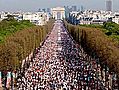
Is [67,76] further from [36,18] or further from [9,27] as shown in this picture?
[36,18]

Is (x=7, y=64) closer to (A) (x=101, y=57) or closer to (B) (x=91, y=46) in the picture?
(A) (x=101, y=57)

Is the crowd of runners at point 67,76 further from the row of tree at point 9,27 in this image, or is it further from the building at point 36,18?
the building at point 36,18

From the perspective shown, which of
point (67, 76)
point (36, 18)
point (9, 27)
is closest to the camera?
point (67, 76)

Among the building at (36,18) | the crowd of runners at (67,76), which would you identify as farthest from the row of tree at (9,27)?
the building at (36,18)

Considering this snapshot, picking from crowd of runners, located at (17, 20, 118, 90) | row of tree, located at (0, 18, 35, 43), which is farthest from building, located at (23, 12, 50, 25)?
crowd of runners, located at (17, 20, 118, 90)

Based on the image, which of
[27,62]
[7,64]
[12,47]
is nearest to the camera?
[7,64]

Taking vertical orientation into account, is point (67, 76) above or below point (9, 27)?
above

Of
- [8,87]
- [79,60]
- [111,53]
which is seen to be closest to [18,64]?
[8,87]

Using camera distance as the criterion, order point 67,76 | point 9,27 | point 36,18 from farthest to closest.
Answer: point 36,18 → point 9,27 → point 67,76

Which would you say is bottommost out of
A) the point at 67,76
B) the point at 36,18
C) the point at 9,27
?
the point at 36,18

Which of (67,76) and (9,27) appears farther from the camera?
(9,27)

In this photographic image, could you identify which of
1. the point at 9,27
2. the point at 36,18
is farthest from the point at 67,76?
the point at 36,18
